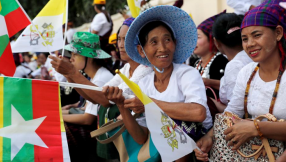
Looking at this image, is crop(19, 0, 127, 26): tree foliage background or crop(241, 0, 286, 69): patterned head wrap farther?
crop(19, 0, 127, 26): tree foliage background

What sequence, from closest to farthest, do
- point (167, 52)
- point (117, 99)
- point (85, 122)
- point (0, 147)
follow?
point (0, 147) → point (117, 99) → point (167, 52) → point (85, 122)

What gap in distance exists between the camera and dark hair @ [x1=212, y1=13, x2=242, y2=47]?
3.87m

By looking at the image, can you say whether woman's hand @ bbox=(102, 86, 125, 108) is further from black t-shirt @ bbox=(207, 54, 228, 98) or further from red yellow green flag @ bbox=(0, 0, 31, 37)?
black t-shirt @ bbox=(207, 54, 228, 98)

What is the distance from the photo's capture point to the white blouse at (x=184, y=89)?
293cm

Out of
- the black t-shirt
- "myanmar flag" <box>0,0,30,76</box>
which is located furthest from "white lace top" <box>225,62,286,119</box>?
"myanmar flag" <box>0,0,30,76</box>

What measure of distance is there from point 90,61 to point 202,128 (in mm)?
2133

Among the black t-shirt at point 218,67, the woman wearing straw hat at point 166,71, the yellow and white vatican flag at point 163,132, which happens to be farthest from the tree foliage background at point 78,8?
the yellow and white vatican flag at point 163,132

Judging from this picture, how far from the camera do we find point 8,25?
10.5 ft

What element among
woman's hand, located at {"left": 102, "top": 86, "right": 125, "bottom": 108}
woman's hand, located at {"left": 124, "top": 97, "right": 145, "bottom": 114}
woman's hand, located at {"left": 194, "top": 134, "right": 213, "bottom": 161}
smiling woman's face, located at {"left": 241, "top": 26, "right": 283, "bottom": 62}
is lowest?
woman's hand, located at {"left": 194, "top": 134, "right": 213, "bottom": 161}

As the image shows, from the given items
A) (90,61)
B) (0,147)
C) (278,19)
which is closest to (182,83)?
(278,19)

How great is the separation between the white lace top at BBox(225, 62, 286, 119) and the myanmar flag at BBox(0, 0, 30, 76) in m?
1.78

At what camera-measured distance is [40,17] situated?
12.6 feet

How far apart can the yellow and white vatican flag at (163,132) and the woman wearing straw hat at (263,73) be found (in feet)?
0.87

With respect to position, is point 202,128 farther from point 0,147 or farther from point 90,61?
point 90,61
